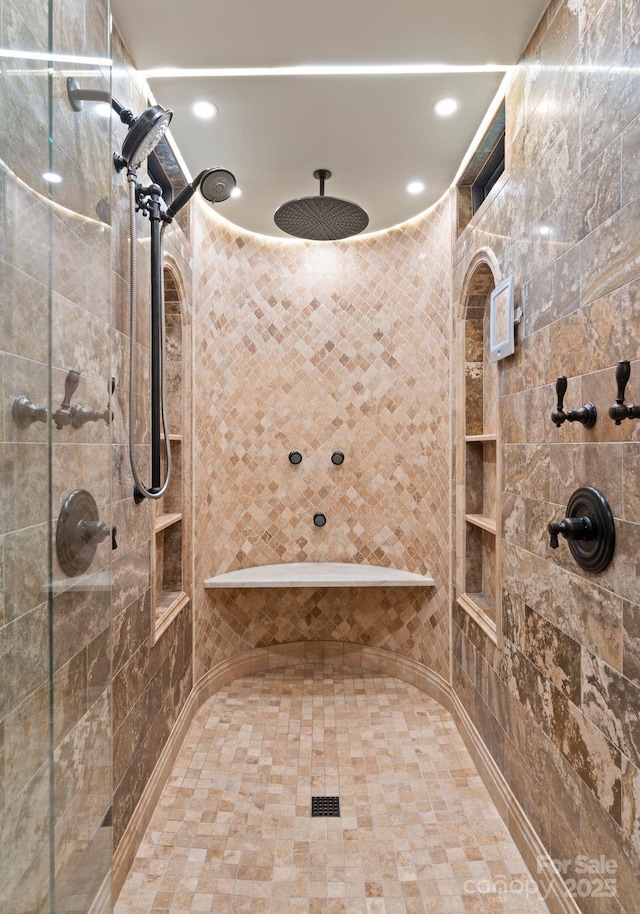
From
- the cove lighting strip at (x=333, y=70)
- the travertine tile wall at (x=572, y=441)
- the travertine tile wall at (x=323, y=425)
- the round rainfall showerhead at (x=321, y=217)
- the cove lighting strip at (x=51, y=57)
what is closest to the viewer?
the cove lighting strip at (x=51, y=57)

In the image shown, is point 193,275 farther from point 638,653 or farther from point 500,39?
point 638,653

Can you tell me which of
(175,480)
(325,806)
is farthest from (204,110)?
(325,806)

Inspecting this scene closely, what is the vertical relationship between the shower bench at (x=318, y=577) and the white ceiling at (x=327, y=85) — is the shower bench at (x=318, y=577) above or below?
below

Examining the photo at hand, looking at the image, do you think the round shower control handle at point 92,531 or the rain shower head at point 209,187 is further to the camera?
the rain shower head at point 209,187

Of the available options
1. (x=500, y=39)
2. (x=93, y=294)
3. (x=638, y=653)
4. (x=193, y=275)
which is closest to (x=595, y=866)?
(x=638, y=653)

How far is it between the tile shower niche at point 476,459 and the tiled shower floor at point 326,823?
2.58 ft

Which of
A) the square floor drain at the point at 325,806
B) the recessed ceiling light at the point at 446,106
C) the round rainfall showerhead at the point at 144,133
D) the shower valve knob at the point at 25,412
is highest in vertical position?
the recessed ceiling light at the point at 446,106

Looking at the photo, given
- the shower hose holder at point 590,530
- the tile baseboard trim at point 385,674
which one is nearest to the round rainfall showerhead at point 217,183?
the shower hose holder at point 590,530

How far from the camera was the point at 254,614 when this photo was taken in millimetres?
3125

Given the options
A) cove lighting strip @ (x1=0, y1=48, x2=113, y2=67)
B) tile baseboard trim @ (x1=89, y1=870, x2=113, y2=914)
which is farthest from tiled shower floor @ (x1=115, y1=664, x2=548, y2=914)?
cove lighting strip @ (x1=0, y1=48, x2=113, y2=67)

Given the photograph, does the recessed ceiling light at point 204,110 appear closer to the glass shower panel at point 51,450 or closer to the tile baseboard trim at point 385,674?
the glass shower panel at point 51,450

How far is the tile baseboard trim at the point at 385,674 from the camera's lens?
150 cm

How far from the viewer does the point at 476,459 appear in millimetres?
2570

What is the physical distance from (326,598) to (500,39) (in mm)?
2905
